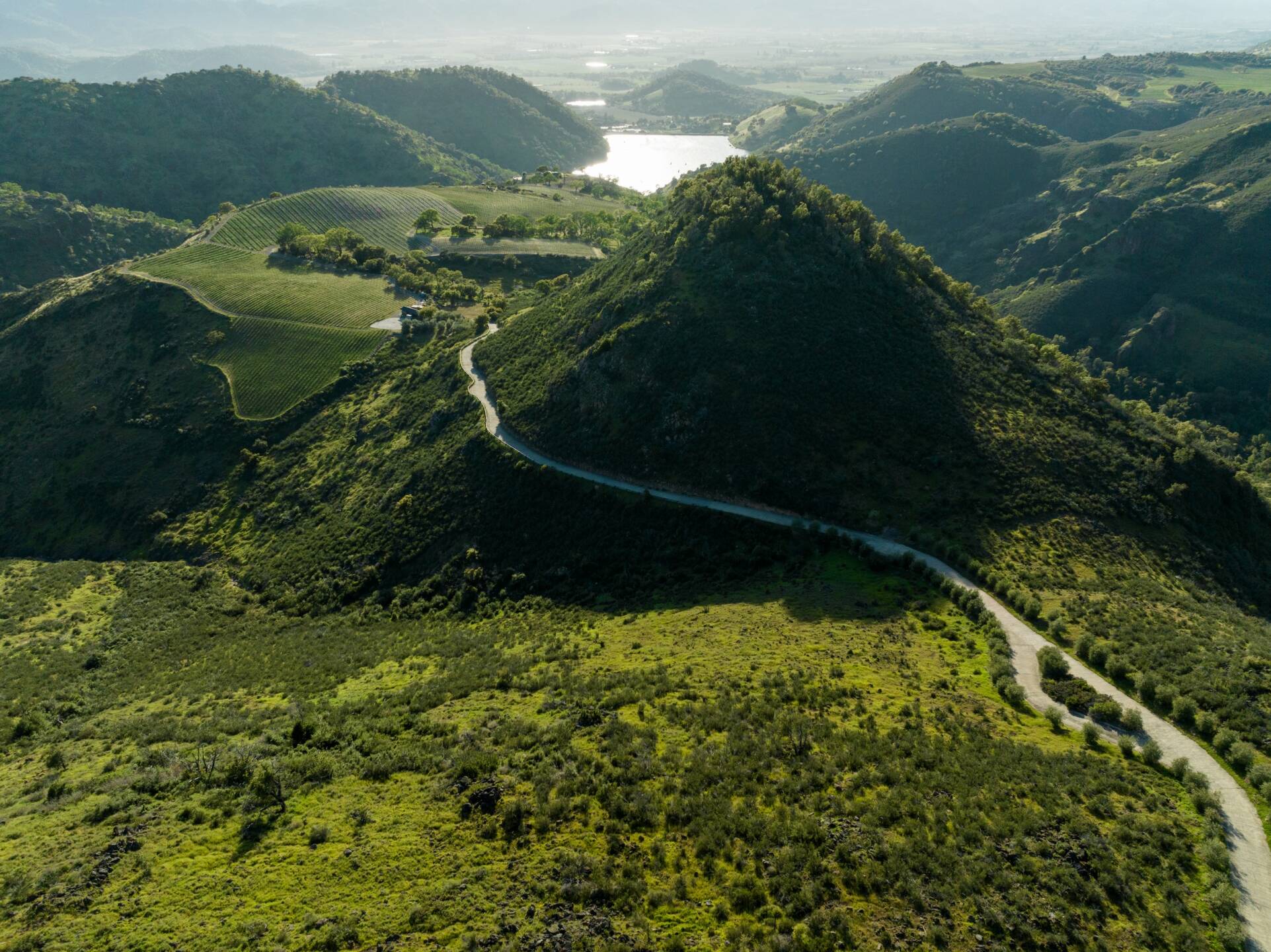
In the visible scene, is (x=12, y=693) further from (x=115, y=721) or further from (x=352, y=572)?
(x=352, y=572)

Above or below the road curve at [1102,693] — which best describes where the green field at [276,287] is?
above

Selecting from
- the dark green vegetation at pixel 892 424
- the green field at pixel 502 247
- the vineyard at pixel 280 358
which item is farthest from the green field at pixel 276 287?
the dark green vegetation at pixel 892 424

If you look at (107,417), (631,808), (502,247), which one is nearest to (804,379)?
(631,808)

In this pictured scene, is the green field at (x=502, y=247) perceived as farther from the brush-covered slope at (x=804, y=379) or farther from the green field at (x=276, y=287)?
the brush-covered slope at (x=804, y=379)

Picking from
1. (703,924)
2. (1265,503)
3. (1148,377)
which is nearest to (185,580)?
(703,924)

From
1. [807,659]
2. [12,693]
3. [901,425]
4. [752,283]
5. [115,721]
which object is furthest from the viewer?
[752,283]

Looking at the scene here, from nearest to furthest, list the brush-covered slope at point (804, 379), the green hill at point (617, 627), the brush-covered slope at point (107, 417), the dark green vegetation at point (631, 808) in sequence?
1. the dark green vegetation at point (631, 808)
2. the green hill at point (617, 627)
3. the brush-covered slope at point (804, 379)
4. the brush-covered slope at point (107, 417)

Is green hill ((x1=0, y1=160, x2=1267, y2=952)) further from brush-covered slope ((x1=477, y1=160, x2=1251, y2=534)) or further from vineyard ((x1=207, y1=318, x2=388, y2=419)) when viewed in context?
vineyard ((x1=207, y1=318, x2=388, y2=419))
